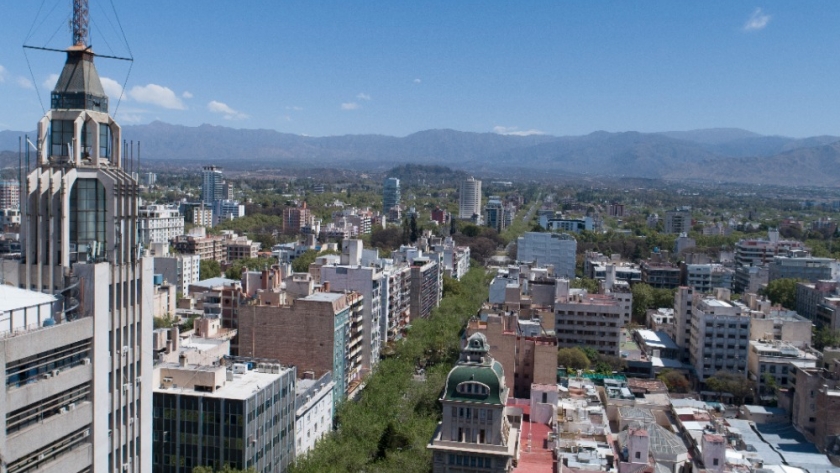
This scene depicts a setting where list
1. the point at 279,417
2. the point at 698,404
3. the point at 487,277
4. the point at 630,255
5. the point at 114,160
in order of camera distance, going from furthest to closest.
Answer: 1. the point at 630,255
2. the point at 487,277
3. the point at 698,404
4. the point at 279,417
5. the point at 114,160

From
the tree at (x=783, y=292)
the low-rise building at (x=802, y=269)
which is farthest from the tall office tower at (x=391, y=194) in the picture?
the tree at (x=783, y=292)

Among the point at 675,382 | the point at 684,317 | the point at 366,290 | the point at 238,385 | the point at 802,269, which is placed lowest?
the point at 675,382

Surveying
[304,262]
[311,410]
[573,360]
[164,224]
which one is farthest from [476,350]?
[164,224]

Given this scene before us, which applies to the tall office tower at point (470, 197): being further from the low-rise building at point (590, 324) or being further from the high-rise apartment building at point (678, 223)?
the low-rise building at point (590, 324)

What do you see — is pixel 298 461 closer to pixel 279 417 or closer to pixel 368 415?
pixel 279 417

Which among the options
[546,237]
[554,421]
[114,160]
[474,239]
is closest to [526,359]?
[554,421]

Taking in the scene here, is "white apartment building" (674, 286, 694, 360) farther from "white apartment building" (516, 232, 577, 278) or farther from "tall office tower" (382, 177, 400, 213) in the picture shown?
"tall office tower" (382, 177, 400, 213)

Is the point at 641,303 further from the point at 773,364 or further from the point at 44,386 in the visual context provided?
the point at 44,386
